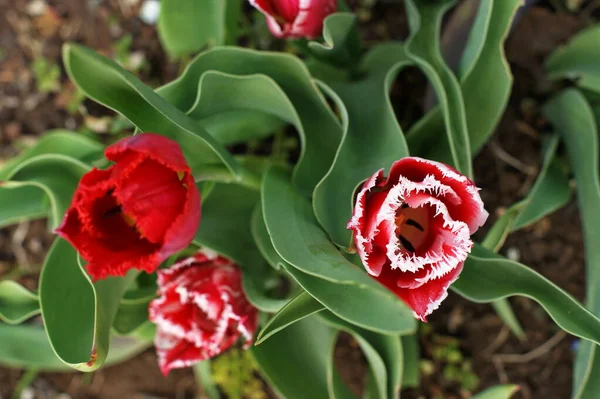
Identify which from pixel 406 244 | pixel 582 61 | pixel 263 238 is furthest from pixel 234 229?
pixel 582 61

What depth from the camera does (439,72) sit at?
70 cm

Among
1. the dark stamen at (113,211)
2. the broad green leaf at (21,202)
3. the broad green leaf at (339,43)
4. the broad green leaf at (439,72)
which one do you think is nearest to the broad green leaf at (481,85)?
the broad green leaf at (439,72)

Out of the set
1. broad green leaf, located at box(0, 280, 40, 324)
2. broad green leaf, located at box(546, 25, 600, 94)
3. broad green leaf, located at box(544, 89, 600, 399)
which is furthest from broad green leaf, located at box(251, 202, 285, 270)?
broad green leaf, located at box(546, 25, 600, 94)

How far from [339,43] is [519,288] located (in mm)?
373

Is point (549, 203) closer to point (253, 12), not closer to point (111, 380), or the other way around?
point (253, 12)

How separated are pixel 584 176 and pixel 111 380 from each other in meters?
0.99

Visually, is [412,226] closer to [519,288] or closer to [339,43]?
[519,288]

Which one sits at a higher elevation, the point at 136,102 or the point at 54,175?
the point at 136,102

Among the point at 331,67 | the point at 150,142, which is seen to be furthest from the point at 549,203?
the point at 150,142

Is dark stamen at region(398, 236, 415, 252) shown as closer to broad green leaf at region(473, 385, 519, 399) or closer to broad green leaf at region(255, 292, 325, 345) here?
broad green leaf at region(255, 292, 325, 345)

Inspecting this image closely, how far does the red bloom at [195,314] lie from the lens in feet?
2.20

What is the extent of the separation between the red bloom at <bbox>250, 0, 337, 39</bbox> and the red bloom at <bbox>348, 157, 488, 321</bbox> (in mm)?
248

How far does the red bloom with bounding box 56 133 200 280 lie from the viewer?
463 millimetres

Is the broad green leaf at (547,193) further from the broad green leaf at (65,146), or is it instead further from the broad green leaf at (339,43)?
the broad green leaf at (65,146)
